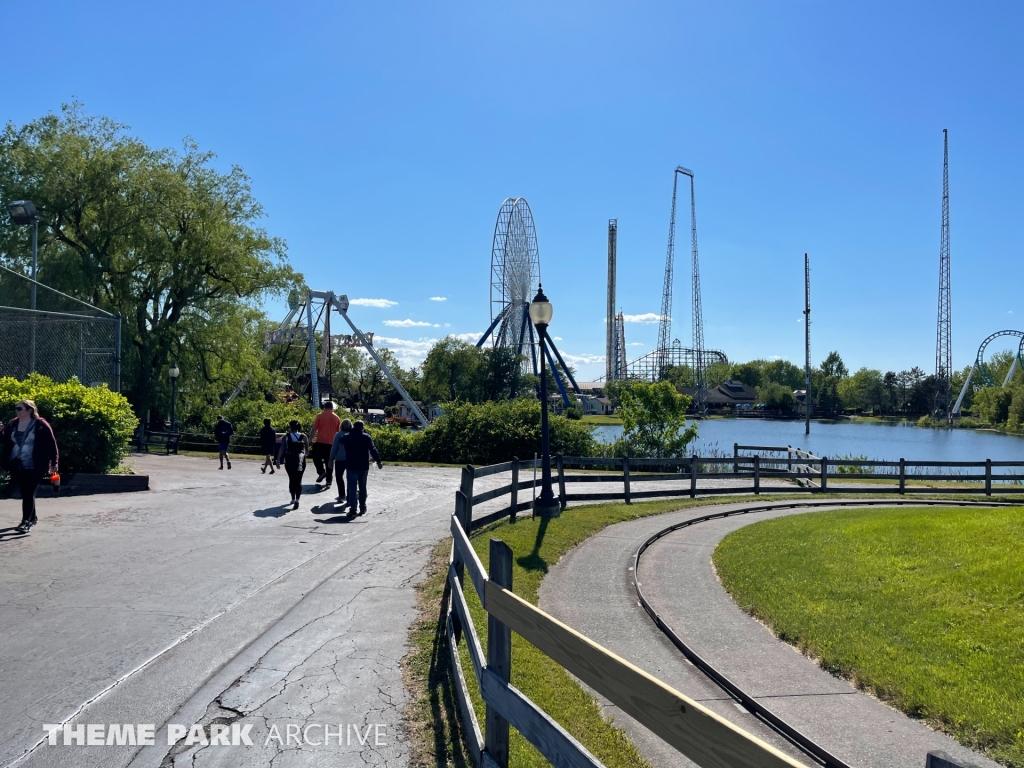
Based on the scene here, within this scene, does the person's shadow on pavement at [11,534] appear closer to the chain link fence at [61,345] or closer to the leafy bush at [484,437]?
the chain link fence at [61,345]

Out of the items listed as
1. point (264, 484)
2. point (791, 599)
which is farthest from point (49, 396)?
point (791, 599)

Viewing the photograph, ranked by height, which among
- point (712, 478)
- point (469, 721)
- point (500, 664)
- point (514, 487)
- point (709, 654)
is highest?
point (500, 664)

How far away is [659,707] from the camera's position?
2.41 metres

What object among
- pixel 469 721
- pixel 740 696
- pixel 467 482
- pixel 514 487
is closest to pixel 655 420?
pixel 514 487

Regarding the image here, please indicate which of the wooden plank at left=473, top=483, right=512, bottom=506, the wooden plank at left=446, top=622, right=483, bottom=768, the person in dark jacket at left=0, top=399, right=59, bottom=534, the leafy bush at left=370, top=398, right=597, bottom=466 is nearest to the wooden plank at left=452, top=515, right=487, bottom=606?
the wooden plank at left=446, top=622, right=483, bottom=768

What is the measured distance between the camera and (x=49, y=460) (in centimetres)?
1121

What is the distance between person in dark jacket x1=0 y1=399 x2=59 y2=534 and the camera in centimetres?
1106

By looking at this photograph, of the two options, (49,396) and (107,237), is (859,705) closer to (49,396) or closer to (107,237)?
(49,396)

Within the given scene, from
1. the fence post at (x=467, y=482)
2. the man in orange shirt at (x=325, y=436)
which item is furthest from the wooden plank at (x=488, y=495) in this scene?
the man in orange shirt at (x=325, y=436)

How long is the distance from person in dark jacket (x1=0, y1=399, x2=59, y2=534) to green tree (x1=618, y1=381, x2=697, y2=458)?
87.0ft

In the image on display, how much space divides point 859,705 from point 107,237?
34.6 metres

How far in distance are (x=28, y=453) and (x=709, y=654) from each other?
966cm

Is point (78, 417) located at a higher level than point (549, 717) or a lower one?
higher

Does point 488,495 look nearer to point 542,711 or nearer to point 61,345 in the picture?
point 542,711
